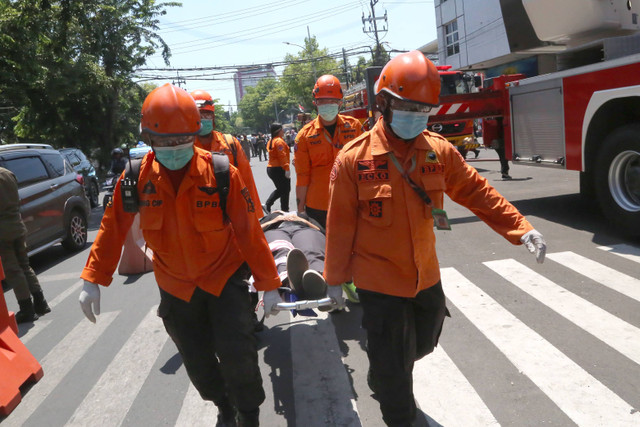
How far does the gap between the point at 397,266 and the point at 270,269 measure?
734 mm

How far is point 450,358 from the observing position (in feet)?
13.2

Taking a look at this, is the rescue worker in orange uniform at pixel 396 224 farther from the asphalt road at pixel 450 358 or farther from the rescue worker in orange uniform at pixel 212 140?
the rescue worker in orange uniform at pixel 212 140

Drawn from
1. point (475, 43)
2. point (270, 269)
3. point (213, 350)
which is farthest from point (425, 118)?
point (475, 43)

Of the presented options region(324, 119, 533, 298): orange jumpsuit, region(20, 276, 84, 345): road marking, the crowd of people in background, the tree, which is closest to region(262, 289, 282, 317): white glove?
region(324, 119, 533, 298): orange jumpsuit

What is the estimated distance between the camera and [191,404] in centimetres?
370

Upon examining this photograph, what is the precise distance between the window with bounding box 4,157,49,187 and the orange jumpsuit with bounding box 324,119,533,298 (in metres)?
7.33

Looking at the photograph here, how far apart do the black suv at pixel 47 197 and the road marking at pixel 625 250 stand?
8.05 meters

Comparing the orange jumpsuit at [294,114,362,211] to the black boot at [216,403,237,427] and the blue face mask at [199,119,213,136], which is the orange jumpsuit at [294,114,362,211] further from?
the black boot at [216,403,237,427]

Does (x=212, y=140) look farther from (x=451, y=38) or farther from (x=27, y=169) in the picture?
(x=451, y=38)

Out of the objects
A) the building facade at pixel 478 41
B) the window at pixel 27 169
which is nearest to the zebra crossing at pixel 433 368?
the window at pixel 27 169

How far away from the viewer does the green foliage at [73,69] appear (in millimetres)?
14477

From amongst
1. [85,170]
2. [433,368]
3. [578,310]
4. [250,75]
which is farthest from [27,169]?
[250,75]

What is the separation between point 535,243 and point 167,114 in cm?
197

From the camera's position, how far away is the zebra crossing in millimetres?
3334
